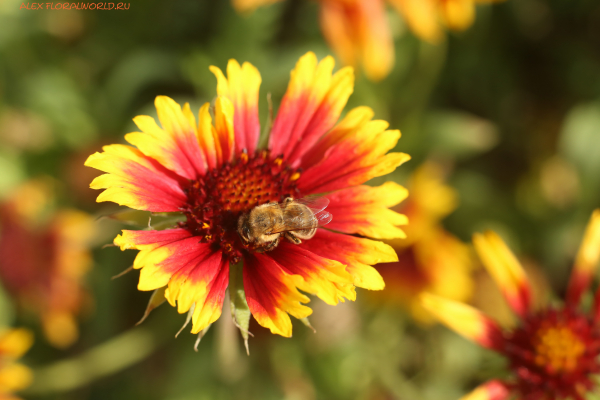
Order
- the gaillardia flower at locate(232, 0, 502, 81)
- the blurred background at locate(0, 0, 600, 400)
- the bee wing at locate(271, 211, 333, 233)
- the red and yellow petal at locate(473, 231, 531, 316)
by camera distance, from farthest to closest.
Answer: the blurred background at locate(0, 0, 600, 400) → the gaillardia flower at locate(232, 0, 502, 81) → the red and yellow petal at locate(473, 231, 531, 316) → the bee wing at locate(271, 211, 333, 233)

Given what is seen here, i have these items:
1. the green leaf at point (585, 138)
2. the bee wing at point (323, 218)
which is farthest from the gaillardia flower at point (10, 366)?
the green leaf at point (585, 138)

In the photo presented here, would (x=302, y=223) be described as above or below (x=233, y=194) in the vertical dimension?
below

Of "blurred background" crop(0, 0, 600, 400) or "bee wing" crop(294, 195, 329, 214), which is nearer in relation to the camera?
"bee wing" crop(294, 195, 329, 214)

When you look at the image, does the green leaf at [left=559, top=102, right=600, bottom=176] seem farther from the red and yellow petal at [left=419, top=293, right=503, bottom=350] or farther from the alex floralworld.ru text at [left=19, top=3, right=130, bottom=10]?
the alex floralworld.ru text at [left=19, top=3, right=130, bottom=10]

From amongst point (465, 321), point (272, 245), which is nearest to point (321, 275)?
point (272, 245)

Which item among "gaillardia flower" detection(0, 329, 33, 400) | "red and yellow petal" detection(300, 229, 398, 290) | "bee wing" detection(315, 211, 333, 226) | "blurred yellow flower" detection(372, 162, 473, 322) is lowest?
"blurred yellow flower" detection(372, 162, 473, 322)

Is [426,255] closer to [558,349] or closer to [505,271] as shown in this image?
[505,271]

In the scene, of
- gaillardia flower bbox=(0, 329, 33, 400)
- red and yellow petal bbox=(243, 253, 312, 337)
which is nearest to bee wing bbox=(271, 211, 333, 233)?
red and yellow petal bbox=(243, 253, 312, 337)
